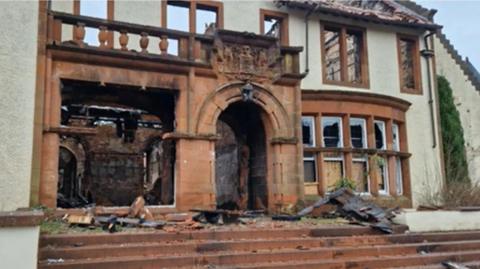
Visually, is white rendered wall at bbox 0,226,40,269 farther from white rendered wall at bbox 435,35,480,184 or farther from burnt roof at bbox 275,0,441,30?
white rendered wall at bbox 435,35,480,184

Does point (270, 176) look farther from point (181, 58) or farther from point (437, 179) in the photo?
point (437, 179)

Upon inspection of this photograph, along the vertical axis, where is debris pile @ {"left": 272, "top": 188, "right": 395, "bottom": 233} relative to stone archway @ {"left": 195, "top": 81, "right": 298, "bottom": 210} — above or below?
below

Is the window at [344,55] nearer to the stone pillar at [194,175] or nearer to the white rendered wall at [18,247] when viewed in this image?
the stone pillar at [194,175]

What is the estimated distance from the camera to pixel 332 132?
15562 millimetres

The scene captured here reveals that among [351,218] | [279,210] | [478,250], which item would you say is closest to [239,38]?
[279,210]

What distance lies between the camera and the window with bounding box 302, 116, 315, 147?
15062 millimetres

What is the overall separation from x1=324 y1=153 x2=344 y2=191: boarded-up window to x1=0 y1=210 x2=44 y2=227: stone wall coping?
34.4ft

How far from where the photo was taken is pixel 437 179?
16.9 meters

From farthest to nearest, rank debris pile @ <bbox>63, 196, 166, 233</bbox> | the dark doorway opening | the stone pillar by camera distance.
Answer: the dark doorway opening < the stone pillar < debris pile @ <bbox>63, 196, 166, 233</bbox>

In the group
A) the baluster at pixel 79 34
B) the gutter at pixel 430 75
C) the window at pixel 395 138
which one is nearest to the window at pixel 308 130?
the window at pixel 395 138

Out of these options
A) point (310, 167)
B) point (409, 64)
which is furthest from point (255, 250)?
point (409, 64)

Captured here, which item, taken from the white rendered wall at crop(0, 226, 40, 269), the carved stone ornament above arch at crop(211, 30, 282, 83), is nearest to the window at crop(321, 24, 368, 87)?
the carved stone ornament above arch at crop(211, 30, 282, 83)

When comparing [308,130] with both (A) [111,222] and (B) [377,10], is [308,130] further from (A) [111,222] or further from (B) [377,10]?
(A) [111,222]

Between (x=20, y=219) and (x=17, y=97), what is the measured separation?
4.64 m
